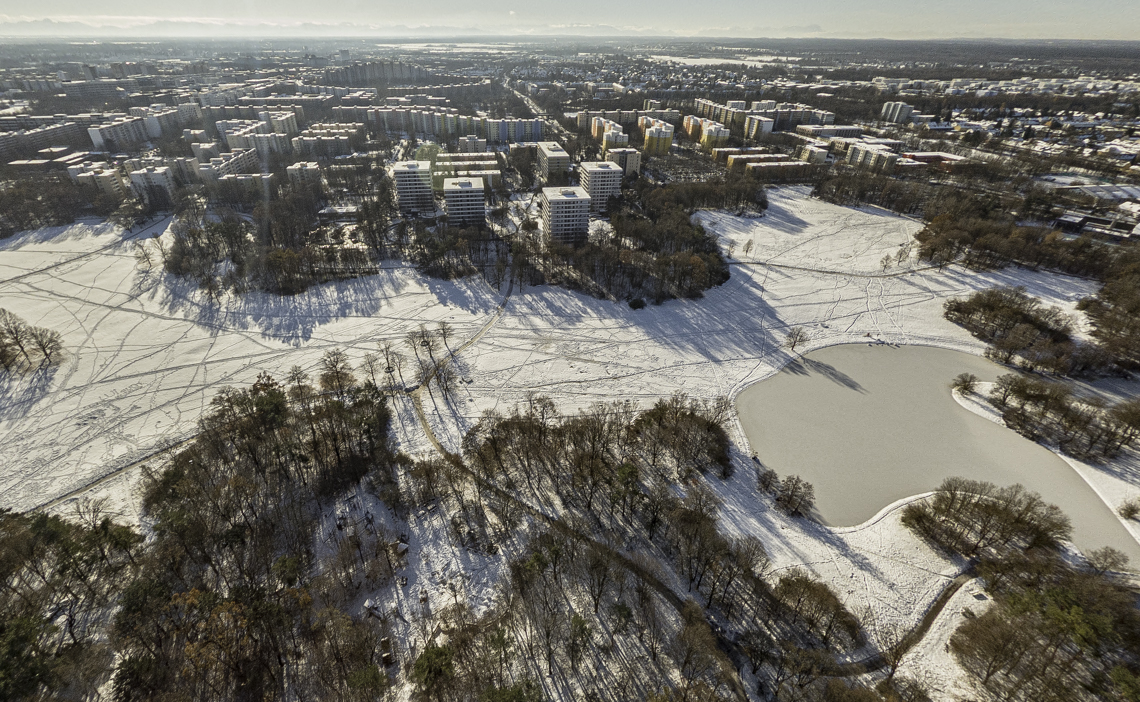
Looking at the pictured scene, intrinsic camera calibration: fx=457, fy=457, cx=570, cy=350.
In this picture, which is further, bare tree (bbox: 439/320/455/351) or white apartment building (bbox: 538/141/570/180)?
white apartment building (bbox: 538/141/570/180)

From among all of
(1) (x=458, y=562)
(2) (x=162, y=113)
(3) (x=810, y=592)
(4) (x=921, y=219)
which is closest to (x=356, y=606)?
(1) (x=458, y=562)

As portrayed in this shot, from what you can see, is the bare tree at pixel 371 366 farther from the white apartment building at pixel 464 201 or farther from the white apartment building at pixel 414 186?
the white apartment building at pixel 414 186

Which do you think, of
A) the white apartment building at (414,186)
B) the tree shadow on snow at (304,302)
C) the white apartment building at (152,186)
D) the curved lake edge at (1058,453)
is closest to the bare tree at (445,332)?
the tree shadow on snow at (304,302)

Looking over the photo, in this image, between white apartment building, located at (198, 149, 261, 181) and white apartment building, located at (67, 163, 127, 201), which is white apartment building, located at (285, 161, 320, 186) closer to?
white apartment building, located at (198, 149, 261, 181)

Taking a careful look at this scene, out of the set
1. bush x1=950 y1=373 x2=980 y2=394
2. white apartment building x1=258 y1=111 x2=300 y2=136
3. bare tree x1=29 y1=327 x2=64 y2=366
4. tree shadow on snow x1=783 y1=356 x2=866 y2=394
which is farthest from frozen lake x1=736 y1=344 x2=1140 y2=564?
white apartment building x1=258 y1=111 x2=300 y2=136

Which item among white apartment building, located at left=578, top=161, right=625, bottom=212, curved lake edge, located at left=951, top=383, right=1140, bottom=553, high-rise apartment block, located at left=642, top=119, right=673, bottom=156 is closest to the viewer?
curved lake edge, located at left=951, top=383, right=1140, bottom=553

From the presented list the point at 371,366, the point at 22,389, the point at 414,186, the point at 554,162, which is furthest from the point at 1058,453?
the point at 22,389

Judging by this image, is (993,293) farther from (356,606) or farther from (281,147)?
(281,147)
